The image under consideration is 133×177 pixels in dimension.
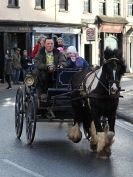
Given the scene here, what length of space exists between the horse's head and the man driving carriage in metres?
1.98

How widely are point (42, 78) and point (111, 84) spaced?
95.4 inches

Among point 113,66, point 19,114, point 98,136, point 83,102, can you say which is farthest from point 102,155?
point 19,114

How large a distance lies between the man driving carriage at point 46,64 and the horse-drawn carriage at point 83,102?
132 millimetres

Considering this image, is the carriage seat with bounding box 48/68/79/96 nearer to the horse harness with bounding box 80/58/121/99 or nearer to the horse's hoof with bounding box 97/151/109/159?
the horse harness with bounding box 80/58/121/99

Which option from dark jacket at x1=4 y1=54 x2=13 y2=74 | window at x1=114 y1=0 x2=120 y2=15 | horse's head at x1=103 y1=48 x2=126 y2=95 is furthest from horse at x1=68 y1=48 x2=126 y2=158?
window at x1=114 y1=0 x2=120 y2=15

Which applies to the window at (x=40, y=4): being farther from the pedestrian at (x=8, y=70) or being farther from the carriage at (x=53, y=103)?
the carriage at (x=53, y=103)

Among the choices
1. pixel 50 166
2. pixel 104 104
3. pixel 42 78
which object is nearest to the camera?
pixel 50 166

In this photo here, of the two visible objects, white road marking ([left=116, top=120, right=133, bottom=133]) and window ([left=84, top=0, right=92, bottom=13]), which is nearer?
white road marking ([left=116, top=120, right=133, bottom=133])

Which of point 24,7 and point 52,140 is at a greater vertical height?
point 24,7

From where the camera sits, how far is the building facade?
123 feet

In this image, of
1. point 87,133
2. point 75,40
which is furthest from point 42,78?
point 75,40

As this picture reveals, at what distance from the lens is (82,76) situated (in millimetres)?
11477

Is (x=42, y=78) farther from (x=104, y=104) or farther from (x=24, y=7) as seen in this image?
(x=24, y=7)

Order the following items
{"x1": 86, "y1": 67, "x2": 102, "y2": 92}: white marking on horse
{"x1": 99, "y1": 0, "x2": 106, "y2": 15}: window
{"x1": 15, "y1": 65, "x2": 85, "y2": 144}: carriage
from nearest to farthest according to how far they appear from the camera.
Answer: {"x1": 86, "y1": 67, "x2": 102, "y2": 92}: white marking on horse → {"x1": 15, "y1": 65, "x2": 85, "y2": 144}: carriage → {"x1": 99, "y1": 0, "x2": 106, "y2": 15}: window
